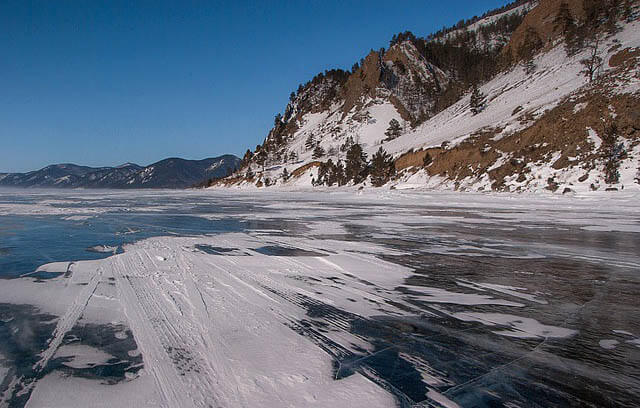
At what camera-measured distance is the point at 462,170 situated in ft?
110

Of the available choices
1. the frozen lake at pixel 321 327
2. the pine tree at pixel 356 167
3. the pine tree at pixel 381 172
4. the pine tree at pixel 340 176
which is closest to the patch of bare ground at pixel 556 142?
the pine tree at pixel 381 172

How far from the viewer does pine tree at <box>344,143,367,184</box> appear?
179 feet

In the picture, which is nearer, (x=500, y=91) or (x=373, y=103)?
(x=500, y=91)

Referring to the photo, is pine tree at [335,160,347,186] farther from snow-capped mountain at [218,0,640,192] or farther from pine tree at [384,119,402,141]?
pine tree at [384,119,402,141]

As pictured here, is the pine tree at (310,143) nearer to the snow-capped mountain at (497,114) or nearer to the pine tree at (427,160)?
the snow-capped mountain at (497,114)

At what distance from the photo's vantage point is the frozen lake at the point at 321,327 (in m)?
2.14

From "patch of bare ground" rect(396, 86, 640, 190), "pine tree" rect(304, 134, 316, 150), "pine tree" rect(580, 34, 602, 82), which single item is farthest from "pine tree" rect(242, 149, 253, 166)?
"pine tree" rect(580, 34, 602, 82)

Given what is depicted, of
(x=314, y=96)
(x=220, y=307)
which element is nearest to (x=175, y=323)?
(x=220, y=307)

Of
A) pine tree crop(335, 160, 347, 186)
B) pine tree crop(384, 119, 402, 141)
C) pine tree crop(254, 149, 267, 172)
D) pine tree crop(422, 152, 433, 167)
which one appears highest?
pine tree crop(384, 119, 402, 141)

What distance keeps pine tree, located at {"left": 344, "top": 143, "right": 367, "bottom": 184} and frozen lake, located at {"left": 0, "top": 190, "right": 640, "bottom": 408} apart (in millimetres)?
47863

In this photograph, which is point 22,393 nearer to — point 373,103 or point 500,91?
Result: point 500,91

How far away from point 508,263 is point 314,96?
150 meters

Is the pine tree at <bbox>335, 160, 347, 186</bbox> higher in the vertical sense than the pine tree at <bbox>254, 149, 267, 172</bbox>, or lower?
lower

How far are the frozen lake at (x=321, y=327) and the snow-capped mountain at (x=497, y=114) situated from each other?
67.6 ft
